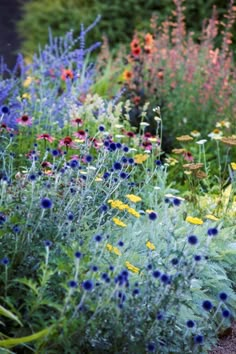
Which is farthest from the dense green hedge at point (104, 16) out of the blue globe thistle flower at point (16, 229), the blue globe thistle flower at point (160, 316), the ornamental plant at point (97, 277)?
the blue globe thistle flower at point (160, 316)

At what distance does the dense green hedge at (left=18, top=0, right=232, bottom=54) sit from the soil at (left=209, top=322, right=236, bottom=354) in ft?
20.5

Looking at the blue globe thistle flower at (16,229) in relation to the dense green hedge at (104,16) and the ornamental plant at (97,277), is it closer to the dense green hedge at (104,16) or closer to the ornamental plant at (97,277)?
the ornamental plant at (97,277)

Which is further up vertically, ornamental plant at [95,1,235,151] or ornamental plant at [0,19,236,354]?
ornamental plant at [0,19,236,354]

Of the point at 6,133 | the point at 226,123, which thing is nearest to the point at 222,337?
the point at 6,133

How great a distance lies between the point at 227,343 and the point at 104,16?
6.67 meters

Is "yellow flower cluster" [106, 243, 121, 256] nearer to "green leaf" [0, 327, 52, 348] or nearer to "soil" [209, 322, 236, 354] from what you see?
"green leaf" [0, 327, 52, 348]

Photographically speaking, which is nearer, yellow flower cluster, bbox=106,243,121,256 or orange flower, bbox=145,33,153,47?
yellow flower cluster, bbox=106,243,121,256

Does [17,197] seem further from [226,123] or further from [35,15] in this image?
[35,15]

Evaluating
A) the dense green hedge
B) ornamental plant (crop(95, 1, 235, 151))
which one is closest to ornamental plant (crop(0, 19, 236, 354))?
ornamental plant (crop(95, 1, 235, 151))

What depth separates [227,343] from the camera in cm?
379

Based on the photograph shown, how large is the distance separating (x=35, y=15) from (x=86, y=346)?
735 cm

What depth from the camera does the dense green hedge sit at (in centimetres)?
955

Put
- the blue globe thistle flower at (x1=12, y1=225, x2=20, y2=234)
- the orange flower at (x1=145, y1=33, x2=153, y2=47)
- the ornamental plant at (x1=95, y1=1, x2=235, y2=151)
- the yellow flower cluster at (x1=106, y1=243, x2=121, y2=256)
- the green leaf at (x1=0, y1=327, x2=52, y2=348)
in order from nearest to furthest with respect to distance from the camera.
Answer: the green leaf at (x1=0, y1=327, x2=52, y2=348) → the blue globe thistle flower at (x1=12, y1=225, x2=20, y2=234) → the yellow flower cluster at (x1=106, y1=243, x2=121, y2=256) → the ornamental plant at (x1=95, y1=1, x2=235, y2=151) → the orange flower at (x1=145, y1=33, x2=153, y2=47)

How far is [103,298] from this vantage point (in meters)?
2.75
